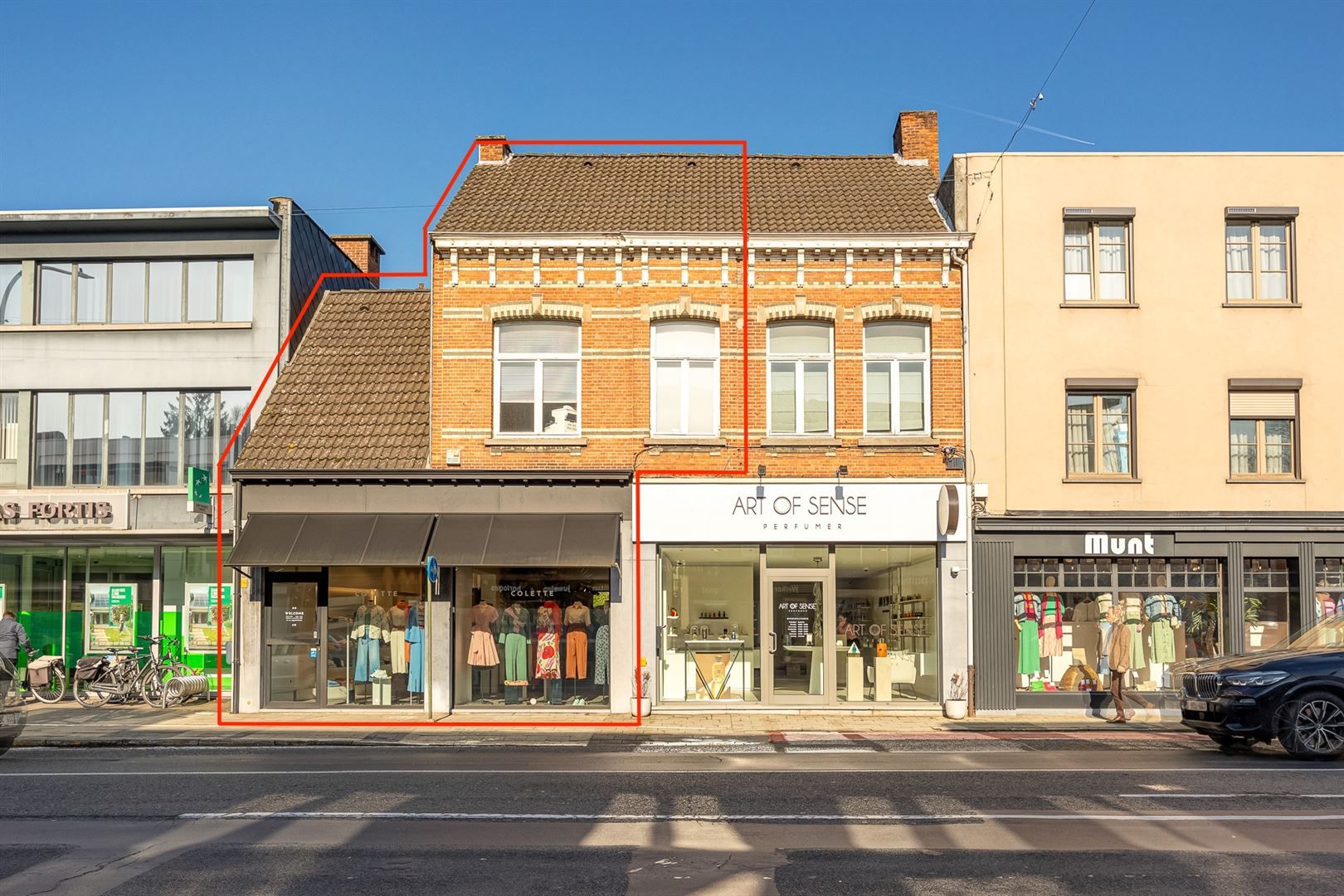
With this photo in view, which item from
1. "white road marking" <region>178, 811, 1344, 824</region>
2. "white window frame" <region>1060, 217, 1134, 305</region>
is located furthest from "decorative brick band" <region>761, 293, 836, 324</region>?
"white road marking" <region>178, 811, 1344, 824</region>

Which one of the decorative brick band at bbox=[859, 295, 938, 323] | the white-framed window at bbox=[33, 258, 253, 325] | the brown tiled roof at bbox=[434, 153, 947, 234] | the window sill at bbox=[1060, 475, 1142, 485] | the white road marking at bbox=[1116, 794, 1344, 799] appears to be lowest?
the white road marking at bbox=[1116, 794, 1344, 799]

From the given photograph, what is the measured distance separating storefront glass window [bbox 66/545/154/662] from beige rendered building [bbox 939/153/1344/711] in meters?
14.9

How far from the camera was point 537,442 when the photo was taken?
2109 cm

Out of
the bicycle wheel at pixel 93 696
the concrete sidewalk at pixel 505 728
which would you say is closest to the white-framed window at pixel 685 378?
the concrete sidewalk at pixel 505 728

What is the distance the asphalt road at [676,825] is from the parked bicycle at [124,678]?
6945mm

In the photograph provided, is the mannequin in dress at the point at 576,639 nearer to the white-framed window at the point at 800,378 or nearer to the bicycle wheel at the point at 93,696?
the white-framed window at the point at 800,378

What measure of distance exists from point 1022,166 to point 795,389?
5.40 m

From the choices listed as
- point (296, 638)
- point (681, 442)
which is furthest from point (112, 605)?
point (681, 442)

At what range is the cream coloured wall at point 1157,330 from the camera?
2130 centimetres

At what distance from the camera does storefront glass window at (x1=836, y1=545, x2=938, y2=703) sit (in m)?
21.2

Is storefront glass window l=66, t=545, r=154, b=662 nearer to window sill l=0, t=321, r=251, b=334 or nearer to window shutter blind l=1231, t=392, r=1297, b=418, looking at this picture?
window sill l=0, t=321, r=251, b=334

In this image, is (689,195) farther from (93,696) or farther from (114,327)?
(93,696)

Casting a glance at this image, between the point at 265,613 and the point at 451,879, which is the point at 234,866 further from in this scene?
the point at 265,613

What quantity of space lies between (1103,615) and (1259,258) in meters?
6.62
